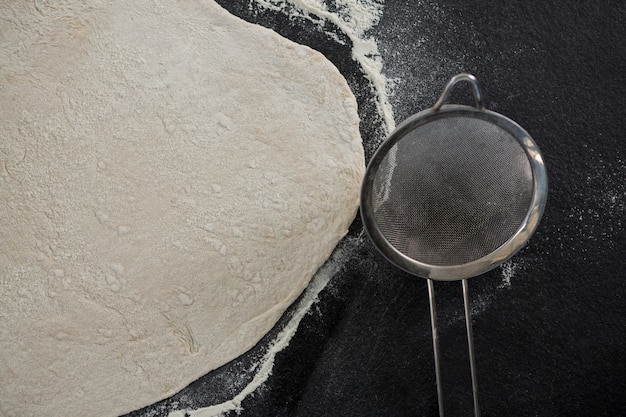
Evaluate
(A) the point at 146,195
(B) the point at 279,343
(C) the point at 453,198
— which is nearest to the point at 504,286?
(C) the point at 453,198

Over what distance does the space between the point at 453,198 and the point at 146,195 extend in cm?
67

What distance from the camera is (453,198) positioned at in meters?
1.27

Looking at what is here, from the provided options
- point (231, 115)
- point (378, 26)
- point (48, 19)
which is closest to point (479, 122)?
point (378, 26)

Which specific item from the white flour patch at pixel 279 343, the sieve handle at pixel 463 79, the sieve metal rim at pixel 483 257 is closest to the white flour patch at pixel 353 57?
the white flour patch at pixel 279 343

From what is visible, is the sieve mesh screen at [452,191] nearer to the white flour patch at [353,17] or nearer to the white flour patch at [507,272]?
the white flour patch at [507,272]

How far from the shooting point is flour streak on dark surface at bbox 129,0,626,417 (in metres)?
1.35

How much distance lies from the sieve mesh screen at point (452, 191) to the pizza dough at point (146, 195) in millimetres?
99

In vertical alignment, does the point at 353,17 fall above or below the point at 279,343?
above

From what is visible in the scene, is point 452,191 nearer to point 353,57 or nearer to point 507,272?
point 507,272

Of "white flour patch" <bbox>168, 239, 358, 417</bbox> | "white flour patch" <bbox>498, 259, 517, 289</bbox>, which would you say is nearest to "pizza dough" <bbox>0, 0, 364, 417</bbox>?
"white flour patch" <bbox>168, 239, 358, 417</bbox>

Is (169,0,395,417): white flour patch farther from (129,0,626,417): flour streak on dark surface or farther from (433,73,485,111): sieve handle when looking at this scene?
(433,73,485,111): sieve handle

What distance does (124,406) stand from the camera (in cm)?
130

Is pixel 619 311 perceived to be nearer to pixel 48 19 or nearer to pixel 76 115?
pixel 76 115

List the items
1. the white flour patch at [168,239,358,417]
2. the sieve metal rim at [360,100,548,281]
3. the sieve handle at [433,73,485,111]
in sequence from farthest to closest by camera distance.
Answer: the white flour patch at [168,239,358,417], the sieve metal rim at [360,100,548,281], the sieve handle at [433,73,485,111]
